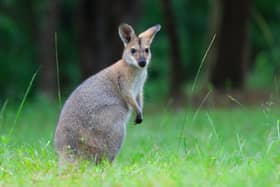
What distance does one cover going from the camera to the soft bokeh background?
2073 cm

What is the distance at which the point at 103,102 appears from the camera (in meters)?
7.95

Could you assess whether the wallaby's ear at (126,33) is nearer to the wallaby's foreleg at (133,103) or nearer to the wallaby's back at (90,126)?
the wallaby's foreleg at (133,103)

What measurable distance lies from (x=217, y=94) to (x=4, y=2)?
13379 mm

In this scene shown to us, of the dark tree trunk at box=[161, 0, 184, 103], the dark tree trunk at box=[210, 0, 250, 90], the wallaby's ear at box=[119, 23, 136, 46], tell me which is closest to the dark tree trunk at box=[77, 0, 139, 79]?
the dark tree trunk at box=[161, 0, 184, 103]

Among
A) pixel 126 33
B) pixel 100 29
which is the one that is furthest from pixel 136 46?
pixel 100 29

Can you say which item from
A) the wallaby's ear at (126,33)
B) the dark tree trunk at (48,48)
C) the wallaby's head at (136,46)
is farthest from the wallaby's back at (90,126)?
the dark tree trunk at (48,48)

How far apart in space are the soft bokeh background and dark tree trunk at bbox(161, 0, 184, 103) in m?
0.02

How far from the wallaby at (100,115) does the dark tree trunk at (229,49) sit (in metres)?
13.3

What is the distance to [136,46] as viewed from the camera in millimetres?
8703

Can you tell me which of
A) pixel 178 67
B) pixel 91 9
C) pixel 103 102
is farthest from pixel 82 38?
pixel 103 102

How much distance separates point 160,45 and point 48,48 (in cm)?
688

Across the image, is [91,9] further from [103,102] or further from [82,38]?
[103,102]

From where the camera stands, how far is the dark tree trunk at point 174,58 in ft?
66.5

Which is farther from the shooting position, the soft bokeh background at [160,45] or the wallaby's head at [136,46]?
the soft bokeh background at [160,45]
